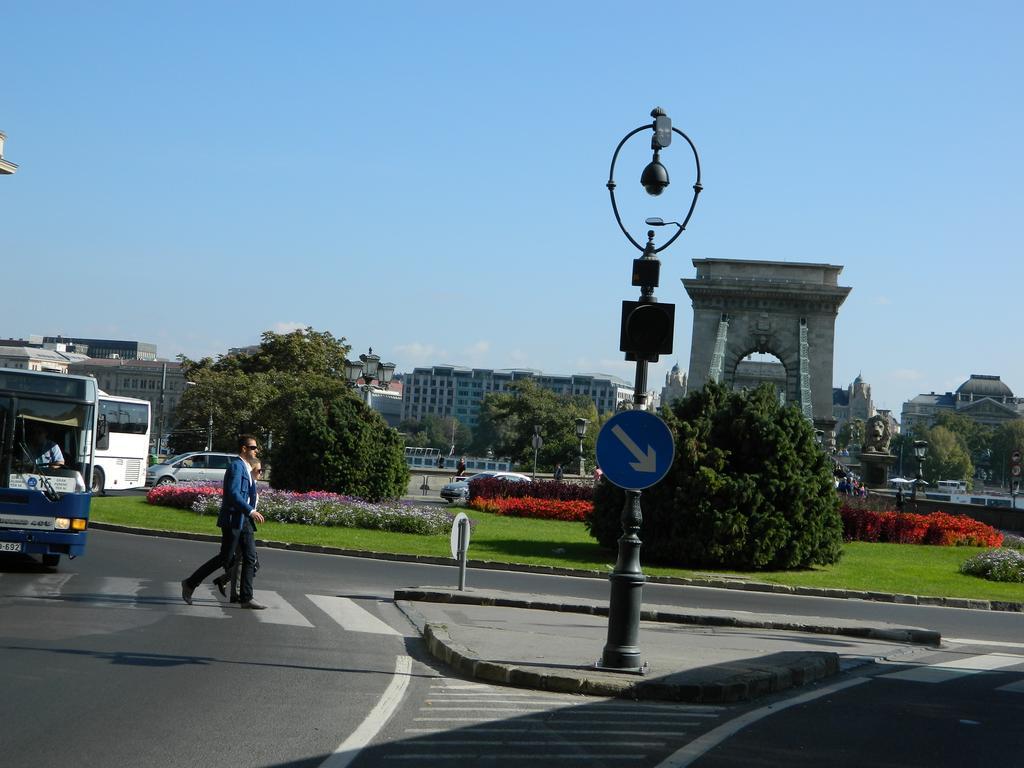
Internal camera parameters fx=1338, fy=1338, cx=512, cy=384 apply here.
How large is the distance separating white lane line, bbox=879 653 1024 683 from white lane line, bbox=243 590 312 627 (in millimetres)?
5761

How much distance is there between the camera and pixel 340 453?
33.6 m

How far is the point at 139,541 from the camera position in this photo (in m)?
24.5

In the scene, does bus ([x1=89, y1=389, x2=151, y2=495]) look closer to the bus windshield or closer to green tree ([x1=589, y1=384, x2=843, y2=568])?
green tree ([x1=589, y1=384, x2=843, y2=568])

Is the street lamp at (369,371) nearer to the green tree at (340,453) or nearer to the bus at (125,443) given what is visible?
the green tree at (340,453)

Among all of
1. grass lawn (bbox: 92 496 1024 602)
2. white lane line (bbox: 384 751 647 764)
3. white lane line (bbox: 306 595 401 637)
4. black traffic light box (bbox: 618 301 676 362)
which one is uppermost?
black traffic light box (bbox: 618 301 676 362)

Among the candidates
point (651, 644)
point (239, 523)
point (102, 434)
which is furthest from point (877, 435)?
point (239, 523)

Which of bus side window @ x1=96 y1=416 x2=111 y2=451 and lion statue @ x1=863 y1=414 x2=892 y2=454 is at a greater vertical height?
lion statue @ x1=863 y1=414 x2=892 y2=454

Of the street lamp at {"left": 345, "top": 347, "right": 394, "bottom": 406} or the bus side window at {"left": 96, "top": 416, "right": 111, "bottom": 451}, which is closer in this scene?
the bus side window at {"left": 96, "top": 416, "right": 111, "bottom": 451}

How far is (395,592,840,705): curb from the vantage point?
9930mm

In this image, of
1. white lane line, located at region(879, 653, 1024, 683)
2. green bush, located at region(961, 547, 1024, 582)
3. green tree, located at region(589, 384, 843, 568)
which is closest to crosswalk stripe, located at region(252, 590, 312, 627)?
white lane line, located at region(879, 653, 1024, 683)

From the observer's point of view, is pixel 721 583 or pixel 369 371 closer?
pixel 721 583

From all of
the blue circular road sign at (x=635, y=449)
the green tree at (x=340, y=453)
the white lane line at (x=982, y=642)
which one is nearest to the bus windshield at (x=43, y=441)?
the blue circular road sign at (x=635, y=449)

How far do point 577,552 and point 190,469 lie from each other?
2714 centimetres

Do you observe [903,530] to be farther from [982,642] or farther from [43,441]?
[43,441]
